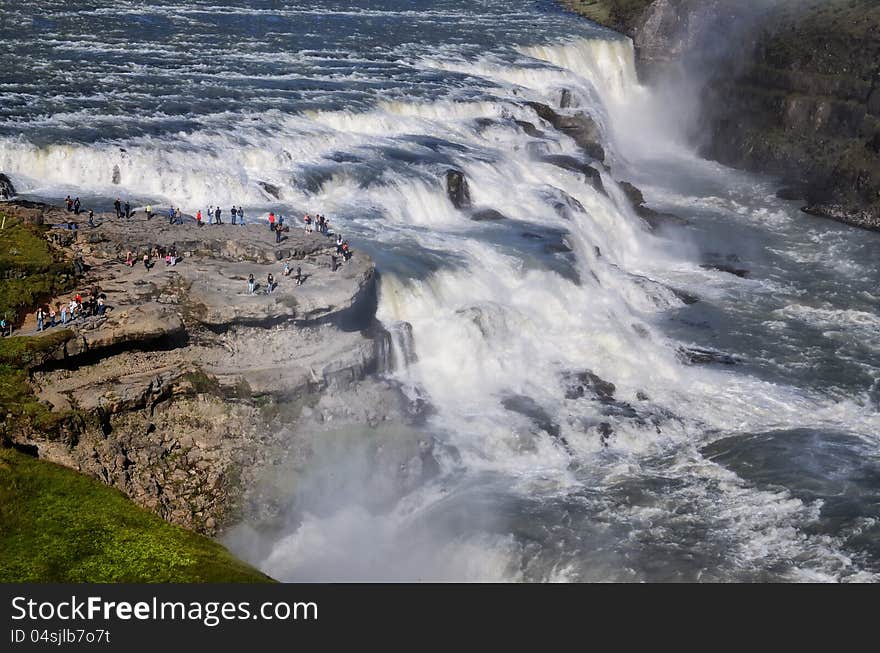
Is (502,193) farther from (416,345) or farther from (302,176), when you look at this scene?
(416,345)

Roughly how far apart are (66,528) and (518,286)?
25949 millimetres

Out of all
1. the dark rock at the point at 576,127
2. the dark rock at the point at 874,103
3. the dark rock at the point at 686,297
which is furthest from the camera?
the dark rock at the point at 576,127

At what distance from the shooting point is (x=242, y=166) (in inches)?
2034

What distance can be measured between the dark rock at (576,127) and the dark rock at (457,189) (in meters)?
17.3

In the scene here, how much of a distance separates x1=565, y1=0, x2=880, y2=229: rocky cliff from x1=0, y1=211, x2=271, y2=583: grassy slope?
5383cm

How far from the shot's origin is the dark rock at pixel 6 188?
146 feet

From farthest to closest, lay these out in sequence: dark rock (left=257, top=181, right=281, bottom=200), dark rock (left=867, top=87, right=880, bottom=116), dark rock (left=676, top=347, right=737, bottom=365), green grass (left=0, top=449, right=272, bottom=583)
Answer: dark rock (left=867, top=87, right=880, bottom=116)
dark rock (left=257, top=181, right=281, bottom=200)
dark rock (left=676, top=347, right=737, bottom=365)
green grass (left=0, top=449, right=272, bottom=583)

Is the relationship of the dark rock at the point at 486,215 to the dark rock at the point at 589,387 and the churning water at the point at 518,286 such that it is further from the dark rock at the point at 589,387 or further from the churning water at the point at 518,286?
the dark rock at the point at 589,387

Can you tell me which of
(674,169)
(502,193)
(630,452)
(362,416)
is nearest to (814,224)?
(674,169)

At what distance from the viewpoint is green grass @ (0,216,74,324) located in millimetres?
33688

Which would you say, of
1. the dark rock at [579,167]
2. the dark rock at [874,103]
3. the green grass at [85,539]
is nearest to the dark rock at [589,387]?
the green grass at [85,539]

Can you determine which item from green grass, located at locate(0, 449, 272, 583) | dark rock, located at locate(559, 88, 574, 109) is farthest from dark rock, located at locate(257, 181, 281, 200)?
dark rock, located at locate(559, 88, 574, 109)

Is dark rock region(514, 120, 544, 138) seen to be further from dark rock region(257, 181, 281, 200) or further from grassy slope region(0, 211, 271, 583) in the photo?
grassy slope region(0, 211, 271, 583)

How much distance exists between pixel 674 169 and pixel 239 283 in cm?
5068
